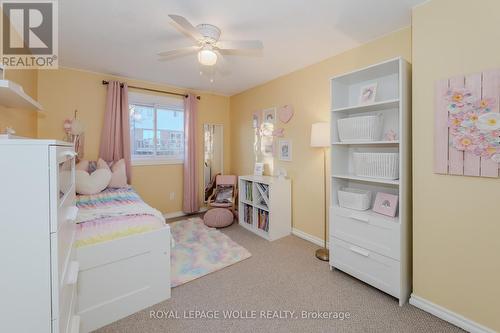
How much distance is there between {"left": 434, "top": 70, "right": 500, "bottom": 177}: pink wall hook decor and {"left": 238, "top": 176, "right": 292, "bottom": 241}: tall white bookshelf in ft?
6.00

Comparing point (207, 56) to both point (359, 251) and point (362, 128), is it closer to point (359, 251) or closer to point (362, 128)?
point (362, 128)

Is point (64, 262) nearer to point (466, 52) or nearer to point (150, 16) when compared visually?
point (150, 16)

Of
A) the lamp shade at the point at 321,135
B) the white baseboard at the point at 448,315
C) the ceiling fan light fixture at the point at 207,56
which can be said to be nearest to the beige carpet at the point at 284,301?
the white baseboard at the point at 448,315

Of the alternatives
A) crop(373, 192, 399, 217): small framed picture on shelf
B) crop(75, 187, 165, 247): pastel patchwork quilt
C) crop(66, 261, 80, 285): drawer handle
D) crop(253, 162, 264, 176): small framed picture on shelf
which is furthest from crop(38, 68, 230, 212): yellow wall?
crop(373, 192, 399, 217): small framed picture on shelf

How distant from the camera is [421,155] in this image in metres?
1.72

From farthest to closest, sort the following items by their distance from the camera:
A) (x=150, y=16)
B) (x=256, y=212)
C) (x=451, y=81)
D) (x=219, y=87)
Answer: (x=219, y=87)
(x=256, y=212)
(x=150, y=16)
(x=451, y=81)

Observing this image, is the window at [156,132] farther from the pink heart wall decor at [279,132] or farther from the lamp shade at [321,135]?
the lamp shade at [321,135]

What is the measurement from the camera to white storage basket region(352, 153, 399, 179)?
190 centimetres

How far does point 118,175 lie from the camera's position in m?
3.19

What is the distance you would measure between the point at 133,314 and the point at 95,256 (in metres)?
0.55

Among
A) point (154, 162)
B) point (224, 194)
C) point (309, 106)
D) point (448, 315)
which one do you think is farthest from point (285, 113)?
point (448, 315)

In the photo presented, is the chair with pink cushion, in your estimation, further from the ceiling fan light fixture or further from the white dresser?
the white dresser

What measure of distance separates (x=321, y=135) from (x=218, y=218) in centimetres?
197

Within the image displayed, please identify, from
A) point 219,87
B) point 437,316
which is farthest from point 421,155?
point 219,87
